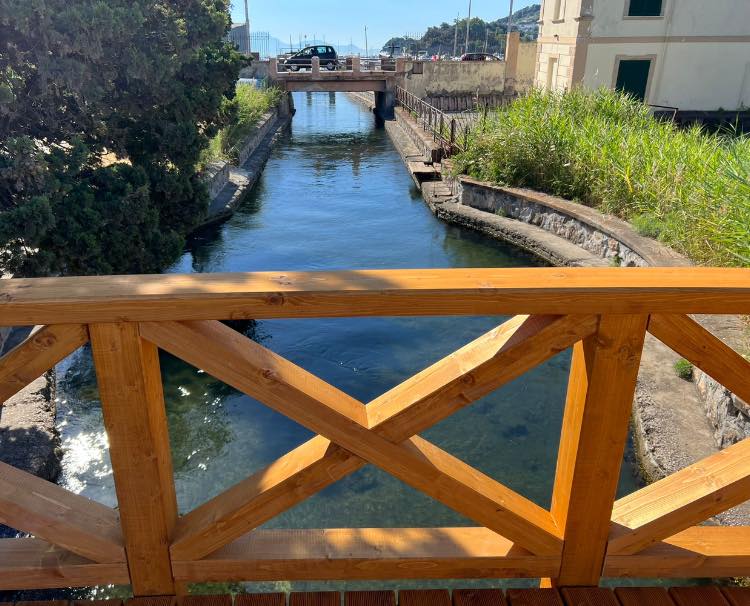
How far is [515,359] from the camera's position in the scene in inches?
53.9

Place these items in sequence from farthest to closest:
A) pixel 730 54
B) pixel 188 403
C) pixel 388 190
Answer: pixel 730 54
pixel 388 190
pixel 188 403

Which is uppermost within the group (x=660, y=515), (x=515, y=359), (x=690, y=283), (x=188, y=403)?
(x=690, y=283)

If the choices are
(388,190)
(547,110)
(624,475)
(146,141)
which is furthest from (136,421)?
(388,190)

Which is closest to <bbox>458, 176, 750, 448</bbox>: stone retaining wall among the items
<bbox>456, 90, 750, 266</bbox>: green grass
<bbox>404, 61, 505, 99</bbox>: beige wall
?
<bbox>456, 90, 750, 266</bbox>: green grass

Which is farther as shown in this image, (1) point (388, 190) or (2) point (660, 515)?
(1) point (388, 190)

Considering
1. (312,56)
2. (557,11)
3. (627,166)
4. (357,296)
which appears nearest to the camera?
(357,296)

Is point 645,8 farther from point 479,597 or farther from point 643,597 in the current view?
point 479,597

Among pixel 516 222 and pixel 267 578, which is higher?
pixel 267 578

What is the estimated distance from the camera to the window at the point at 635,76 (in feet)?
61.3

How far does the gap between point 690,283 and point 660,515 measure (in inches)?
→ 25.8

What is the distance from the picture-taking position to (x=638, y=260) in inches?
286

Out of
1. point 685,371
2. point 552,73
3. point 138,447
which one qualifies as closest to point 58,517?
point 138,447

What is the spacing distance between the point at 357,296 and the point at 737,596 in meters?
1.43

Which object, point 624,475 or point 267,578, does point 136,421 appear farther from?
point 624,475
